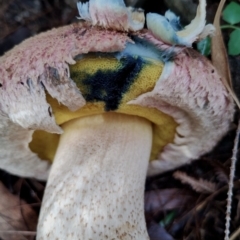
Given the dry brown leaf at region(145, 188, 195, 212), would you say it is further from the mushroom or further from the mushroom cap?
the mushroom cap

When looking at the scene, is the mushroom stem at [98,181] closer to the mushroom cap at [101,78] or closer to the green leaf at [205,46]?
the mushroom cap at [101,78]

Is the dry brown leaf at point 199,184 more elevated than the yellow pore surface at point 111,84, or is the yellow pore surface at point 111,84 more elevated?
the yellow pore surface at point 111,84

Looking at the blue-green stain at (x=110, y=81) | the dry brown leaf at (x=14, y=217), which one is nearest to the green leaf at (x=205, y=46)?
the blue-green stain at (x=110, y=81)

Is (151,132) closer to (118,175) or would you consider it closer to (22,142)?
(118,175)

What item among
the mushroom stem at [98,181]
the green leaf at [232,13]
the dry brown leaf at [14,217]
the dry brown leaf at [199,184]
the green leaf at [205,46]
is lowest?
the dry brown leaf at [14,217]

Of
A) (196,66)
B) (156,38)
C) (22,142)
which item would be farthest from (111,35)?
(22,142)

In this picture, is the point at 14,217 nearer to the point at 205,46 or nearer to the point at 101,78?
the point at 101,78

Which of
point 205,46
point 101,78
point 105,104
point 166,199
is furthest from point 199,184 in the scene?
point 101,78
